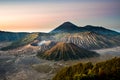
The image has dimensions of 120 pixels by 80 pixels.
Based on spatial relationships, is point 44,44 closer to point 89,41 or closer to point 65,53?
point 89,41

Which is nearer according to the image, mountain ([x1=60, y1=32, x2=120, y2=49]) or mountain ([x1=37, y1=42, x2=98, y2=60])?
mountain ([x1=37, y1=42, x2=98, y2=60])

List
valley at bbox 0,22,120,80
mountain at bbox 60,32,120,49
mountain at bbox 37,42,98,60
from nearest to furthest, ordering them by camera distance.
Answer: valley at bbox 0,22,120,80 → mountain at bbox 37,42,98,60 → mountain at bbox 60,32,120,49

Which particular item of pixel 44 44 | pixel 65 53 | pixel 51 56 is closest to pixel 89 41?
pixel 44 44

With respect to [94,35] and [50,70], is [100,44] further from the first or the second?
[50,70]

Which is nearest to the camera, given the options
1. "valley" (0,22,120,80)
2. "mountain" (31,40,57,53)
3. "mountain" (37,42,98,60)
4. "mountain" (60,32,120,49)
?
"valley" (0,22,120,80)

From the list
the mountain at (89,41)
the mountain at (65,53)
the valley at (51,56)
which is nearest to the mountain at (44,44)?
the valley at (51,56)

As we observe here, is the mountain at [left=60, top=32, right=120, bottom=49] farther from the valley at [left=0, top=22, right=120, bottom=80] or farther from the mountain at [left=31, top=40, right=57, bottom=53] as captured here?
the mountain at [left=31, top=40, right=57, bottom=53]

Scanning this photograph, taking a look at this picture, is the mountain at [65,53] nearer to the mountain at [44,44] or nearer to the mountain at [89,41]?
the mountain at [44,44]

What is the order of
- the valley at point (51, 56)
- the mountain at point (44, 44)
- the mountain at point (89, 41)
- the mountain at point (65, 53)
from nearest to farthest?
the valley at point (51, 56) < the mountain at point (65, 53) < the mountain at point (44, 44) < the mountain at point (89, 41)

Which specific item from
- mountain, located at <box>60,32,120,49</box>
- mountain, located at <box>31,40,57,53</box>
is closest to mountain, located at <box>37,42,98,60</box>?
mountain, located at <box>31,40,57,53</box>

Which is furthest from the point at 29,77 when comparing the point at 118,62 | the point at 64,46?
the point at 64,46
